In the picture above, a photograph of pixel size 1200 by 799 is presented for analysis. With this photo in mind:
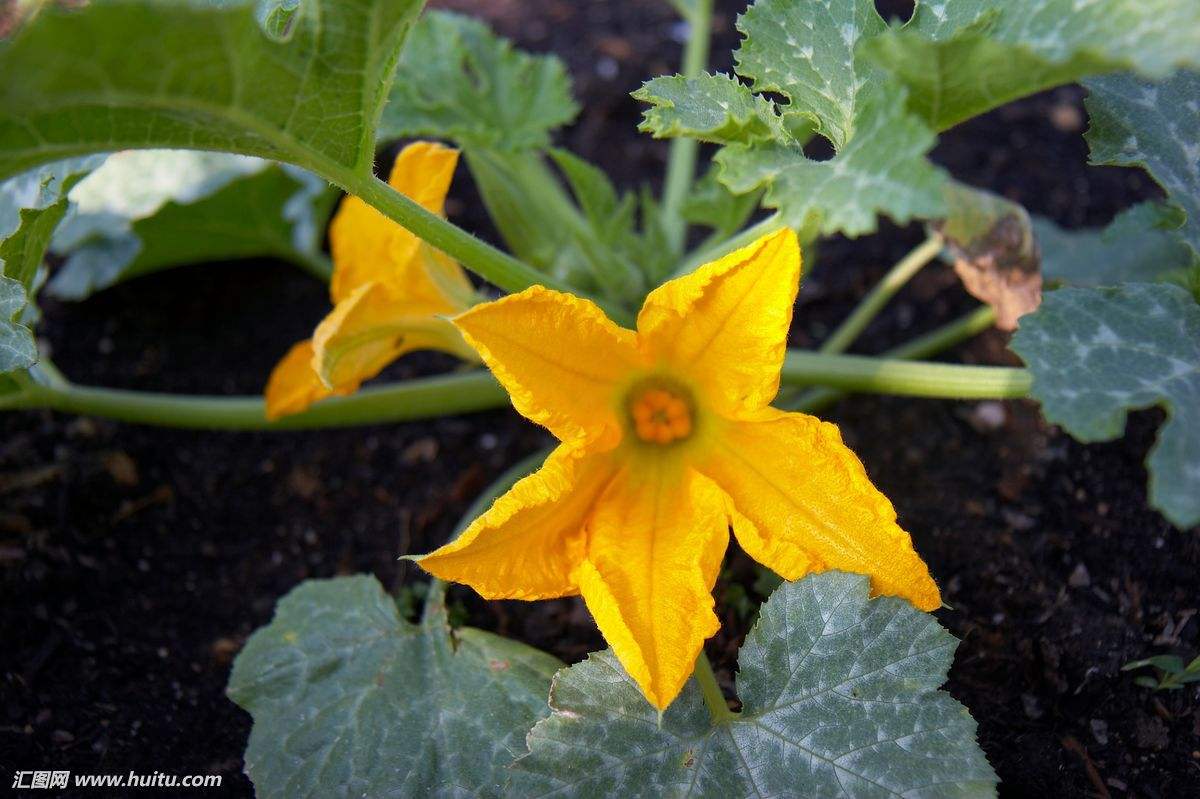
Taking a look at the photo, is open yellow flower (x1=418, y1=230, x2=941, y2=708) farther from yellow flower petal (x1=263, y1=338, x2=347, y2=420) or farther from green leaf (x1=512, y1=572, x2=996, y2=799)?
yellow flower petal (x1=263, y1=338, x2=347, y2=420)

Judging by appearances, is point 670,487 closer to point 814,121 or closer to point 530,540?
point 530,540

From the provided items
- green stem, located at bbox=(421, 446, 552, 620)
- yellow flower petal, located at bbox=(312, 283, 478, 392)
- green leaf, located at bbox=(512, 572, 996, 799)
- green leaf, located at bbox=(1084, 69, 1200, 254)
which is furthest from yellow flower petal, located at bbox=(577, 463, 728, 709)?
green leaf, located at bbox=(1084, 69, 1200, 254)

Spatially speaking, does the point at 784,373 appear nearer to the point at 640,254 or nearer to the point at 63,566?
the point at 640,254

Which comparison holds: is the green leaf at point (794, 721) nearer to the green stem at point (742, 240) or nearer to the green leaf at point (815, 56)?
the green stem at point (742, 240)

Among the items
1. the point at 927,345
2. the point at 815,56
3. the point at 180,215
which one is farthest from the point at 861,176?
the point at 180,215

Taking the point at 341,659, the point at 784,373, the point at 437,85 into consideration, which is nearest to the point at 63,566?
the point at 341,659
